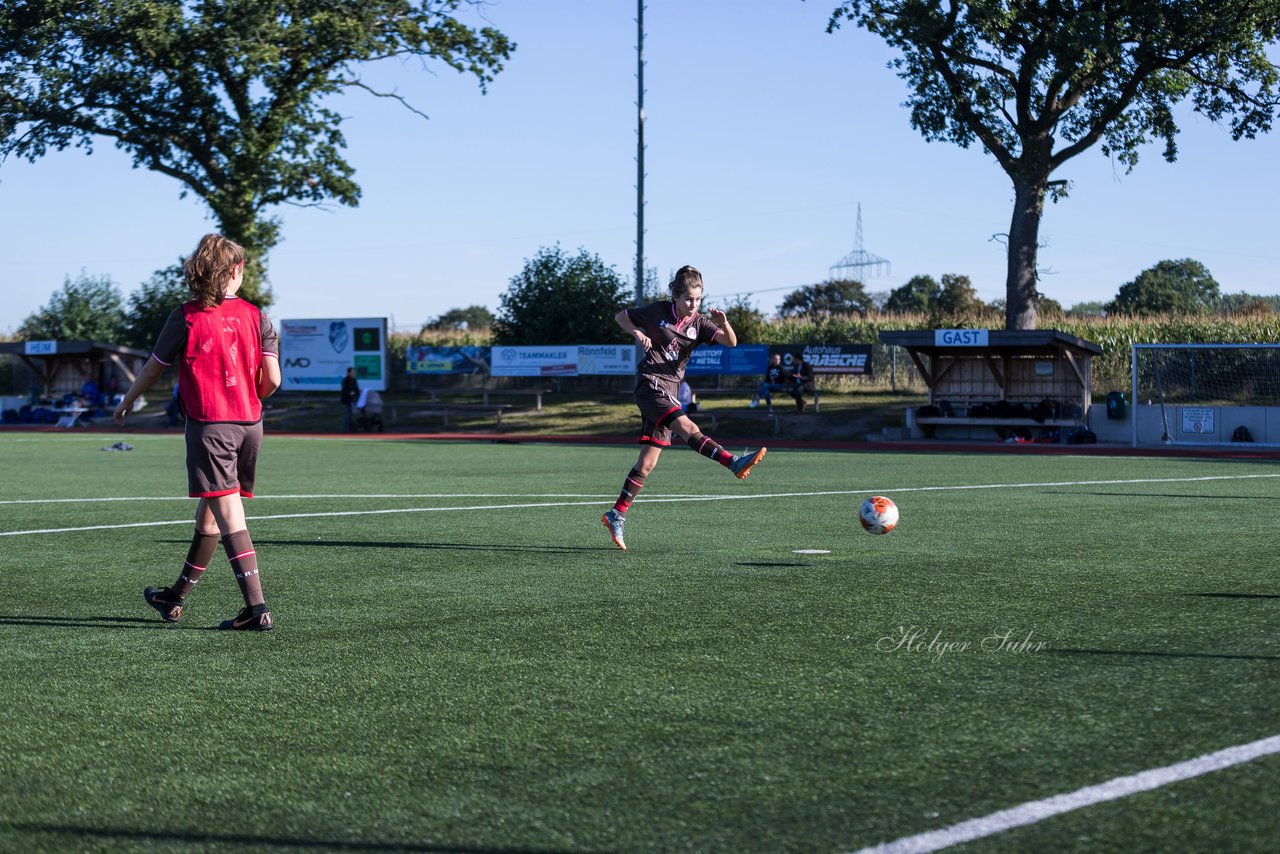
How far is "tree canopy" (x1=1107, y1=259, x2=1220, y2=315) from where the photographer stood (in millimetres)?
81750

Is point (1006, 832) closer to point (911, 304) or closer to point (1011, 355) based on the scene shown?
point (1011, 355)

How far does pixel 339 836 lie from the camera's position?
342 centimetres

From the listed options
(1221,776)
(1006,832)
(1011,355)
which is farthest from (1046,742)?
(1011,355)

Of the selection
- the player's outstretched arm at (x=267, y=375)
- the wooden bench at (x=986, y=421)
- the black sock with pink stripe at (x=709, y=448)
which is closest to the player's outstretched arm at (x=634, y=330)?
the black sock with pink stripe at (x=709, y=448)

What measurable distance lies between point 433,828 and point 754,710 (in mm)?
1464

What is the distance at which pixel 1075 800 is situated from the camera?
3.53m

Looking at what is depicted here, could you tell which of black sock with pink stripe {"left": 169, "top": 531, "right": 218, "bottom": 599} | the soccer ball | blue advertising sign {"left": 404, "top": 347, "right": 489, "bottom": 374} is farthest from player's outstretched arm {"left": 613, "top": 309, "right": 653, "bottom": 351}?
blue advertising sign {"left": 404, "top": 347, "right": 489, "bottom": 374}

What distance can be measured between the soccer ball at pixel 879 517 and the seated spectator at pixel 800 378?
28.4 m

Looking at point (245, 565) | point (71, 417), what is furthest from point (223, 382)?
point (71, 417)

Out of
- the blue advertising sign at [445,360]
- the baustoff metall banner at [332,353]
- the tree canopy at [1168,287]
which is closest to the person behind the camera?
the baustoff metall banner at [332,353]

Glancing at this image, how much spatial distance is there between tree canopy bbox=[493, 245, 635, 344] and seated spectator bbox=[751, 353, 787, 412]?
33.4ft

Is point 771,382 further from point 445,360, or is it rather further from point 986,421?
point 445,360

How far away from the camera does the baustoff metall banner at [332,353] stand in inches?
1805

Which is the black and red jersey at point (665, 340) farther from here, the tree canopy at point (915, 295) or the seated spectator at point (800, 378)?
the tree canopy at point (915, 295)
